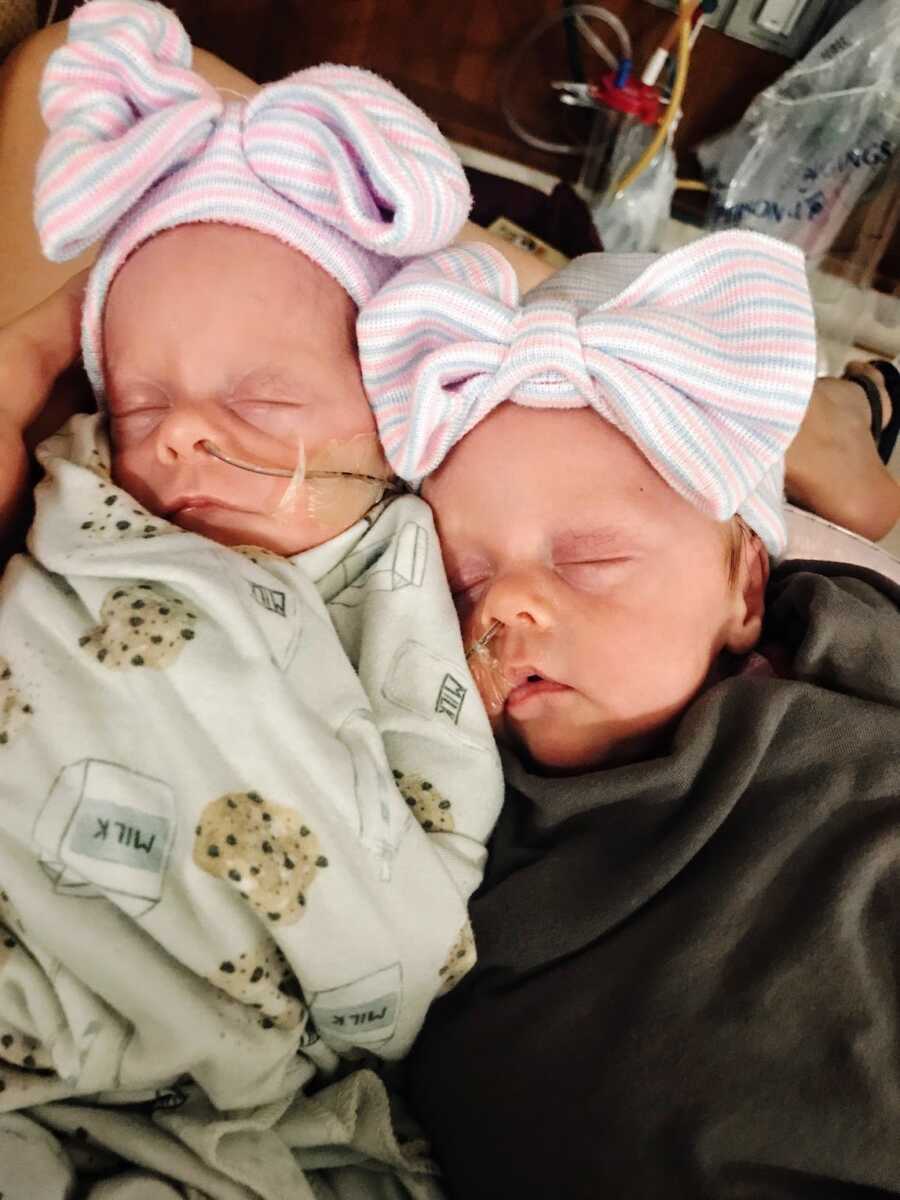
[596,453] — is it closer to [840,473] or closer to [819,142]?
[840,473]

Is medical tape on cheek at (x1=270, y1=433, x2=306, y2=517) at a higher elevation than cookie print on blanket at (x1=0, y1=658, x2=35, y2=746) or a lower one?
higher

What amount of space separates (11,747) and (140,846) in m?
0.12

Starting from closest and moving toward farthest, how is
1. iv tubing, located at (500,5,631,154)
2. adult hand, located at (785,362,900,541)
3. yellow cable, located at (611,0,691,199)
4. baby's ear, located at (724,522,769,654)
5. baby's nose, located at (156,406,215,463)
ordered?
baby's nose, located at (156,406,215,463) → baby's ear, located at (724,522,769,654) → adult hand, located at (785,362,900,541) → yellow cable, located at (611,0,691,199) → iv tubing, located at (500,5,631,154)

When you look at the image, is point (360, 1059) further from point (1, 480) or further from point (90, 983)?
point (1, 480)

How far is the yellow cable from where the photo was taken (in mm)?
1595

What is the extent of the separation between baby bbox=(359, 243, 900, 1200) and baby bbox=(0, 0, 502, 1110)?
2.7 inches

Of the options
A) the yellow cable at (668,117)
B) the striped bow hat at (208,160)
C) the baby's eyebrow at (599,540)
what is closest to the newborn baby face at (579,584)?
the baby's eyebrow at (599,540)

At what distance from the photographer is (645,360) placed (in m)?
0.81

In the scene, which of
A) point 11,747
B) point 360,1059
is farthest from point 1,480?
point 360,1059

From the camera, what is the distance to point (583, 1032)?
72 centimetres

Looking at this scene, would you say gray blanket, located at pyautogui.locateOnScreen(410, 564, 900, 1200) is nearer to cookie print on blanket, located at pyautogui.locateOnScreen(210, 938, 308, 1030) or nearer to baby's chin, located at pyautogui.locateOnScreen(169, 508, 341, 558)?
cookie print on blanket, located at pyautogui.locateOnScreen(210, 938, 308, 1030)

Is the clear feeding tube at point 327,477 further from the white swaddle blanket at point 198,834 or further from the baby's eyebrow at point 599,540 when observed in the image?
the baby's eyebrow at point 599,540

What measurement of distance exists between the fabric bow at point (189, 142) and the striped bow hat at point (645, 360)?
0.07 metres

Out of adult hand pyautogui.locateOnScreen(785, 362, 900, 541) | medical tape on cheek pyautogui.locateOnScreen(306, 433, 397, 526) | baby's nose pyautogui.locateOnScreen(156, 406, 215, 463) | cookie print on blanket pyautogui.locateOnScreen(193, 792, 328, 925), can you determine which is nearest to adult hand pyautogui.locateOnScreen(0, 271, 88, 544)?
baby's nose pyautogui.locateOnScreen(156, 406, 215, 463)
